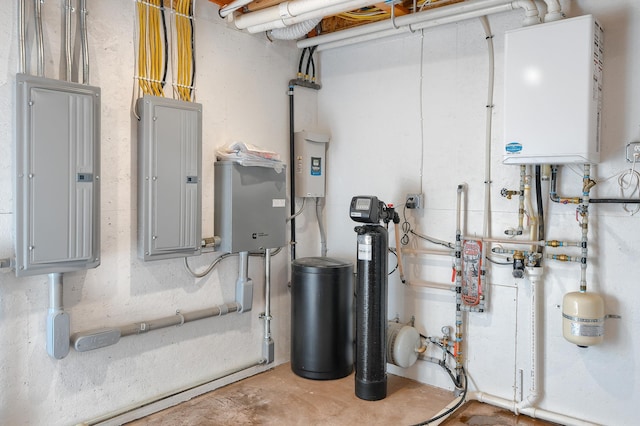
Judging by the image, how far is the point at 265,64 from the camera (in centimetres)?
346

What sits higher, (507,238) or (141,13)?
(141,13)

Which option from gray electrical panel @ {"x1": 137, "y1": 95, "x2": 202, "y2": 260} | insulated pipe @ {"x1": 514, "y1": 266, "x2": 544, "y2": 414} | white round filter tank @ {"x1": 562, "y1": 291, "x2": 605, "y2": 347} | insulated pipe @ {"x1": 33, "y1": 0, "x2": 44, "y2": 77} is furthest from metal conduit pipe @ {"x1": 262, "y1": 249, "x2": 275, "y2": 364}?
white round filter tank @ {"x1": 562, "y1": 291, "x2": 605, "y2": 347}

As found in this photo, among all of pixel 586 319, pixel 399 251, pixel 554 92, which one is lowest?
pixel 586 319

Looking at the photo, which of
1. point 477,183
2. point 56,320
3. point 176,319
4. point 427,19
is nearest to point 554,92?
point 477,183

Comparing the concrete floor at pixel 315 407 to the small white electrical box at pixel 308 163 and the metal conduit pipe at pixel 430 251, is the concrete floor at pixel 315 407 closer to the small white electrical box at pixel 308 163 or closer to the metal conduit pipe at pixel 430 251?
the metal conduit pipe at pixel 430 251

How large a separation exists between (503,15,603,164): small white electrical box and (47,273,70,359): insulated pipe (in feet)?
7.88

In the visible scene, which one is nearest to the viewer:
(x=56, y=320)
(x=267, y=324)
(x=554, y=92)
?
(x=56, y=320)

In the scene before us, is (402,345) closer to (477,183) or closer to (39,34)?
(477,183)

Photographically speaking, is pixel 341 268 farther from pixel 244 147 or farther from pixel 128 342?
pixel 128 342

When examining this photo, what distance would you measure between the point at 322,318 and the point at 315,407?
1.90ft

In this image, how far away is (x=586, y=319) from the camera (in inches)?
98.6

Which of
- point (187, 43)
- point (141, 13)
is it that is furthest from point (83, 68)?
point (187, 43)

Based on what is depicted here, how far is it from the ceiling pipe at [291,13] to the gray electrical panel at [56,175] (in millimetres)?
1163

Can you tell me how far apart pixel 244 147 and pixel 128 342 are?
1326mm
